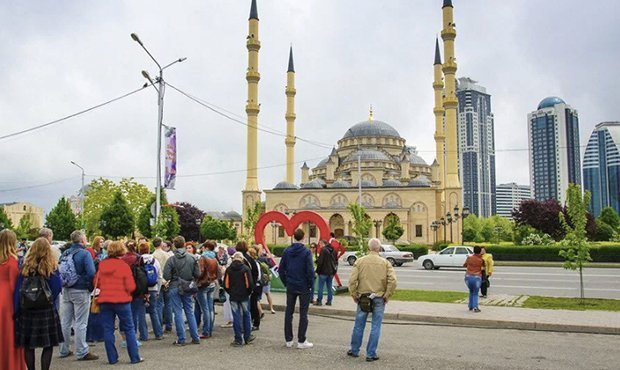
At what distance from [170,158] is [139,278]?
43.8ft

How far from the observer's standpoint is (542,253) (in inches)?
1403

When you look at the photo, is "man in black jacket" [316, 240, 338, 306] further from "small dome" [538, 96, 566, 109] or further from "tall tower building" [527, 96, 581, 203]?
"small dome" [538, 96, 566, 109]

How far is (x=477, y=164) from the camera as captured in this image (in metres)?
168

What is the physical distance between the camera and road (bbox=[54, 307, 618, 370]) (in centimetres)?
761

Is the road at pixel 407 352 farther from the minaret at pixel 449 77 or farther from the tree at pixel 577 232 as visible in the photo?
the minaret at pixel 449 77

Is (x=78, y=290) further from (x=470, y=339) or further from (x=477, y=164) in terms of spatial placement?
(x=477, y=164)

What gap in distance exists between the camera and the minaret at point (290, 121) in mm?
75688

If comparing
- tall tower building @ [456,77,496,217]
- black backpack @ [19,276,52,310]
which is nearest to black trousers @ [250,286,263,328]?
black backpack @ [19,276,52,310]

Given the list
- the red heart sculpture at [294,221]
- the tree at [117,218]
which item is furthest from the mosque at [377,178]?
the red heart sculpture at [294,221]

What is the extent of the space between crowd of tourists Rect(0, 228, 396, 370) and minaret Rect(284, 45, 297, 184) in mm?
65285

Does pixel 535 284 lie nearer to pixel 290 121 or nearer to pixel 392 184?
pixel 392 184

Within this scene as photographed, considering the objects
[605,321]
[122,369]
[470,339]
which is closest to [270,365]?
[122,369]

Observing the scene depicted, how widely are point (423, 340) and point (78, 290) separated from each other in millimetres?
5961

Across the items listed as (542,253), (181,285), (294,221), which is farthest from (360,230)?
(542,253)
